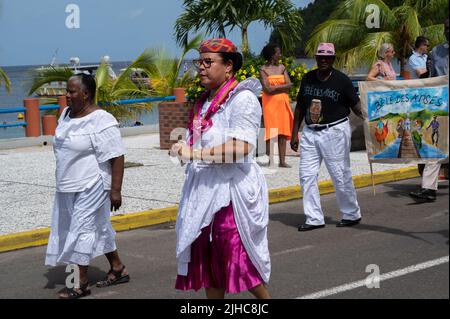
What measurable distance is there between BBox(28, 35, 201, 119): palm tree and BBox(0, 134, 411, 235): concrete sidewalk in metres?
1.82

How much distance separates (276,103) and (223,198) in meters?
A: 8.38

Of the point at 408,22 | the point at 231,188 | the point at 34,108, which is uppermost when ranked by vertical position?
the point at 408,22

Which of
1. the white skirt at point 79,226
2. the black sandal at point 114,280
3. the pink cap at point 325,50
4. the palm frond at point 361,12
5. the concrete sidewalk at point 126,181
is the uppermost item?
the palm frond at point 361,12

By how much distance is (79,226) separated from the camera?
22.5 ft

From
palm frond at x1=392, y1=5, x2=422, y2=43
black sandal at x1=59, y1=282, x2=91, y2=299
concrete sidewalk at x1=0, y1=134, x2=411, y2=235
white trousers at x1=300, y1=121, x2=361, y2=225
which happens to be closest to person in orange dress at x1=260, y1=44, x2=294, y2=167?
concrete sidewalk at x1=0, y1=134, x2=411, y2=235

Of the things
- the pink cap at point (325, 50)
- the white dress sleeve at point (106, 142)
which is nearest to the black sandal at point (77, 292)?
the white dress sleeve at point (106, 142)

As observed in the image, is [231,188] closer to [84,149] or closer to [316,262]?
[84,149]

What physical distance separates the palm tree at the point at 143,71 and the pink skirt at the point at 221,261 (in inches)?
470

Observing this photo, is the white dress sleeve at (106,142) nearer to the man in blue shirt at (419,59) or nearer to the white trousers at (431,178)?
the white trousers at (431,178)

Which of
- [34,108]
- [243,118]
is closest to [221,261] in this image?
[243,118]

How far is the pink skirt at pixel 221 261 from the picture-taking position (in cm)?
537

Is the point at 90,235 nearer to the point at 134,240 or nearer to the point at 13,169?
the point at 134,240

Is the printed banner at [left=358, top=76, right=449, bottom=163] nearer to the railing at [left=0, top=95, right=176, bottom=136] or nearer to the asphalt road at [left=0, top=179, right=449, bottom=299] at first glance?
the asphalt road at [left=0, top=179, right=449, bottom=299]

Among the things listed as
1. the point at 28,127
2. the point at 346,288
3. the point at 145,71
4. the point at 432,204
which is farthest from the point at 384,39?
the point at 346,288
